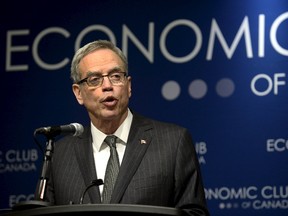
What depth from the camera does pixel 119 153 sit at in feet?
13.1

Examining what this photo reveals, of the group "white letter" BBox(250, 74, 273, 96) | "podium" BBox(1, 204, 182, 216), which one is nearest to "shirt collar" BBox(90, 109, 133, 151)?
"podium" BBox(1, 204, 182, 216)

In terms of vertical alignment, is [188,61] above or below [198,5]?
below

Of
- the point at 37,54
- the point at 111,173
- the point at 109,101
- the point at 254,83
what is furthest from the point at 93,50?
the point at 37,54

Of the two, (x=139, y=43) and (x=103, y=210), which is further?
(x=139, y=43)

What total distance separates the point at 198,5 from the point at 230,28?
1.05ft

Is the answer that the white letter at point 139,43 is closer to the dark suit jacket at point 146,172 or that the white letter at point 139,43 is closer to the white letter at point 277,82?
the white letter at point 277,82

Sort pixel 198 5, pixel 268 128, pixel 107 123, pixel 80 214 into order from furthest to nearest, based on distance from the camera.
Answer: pixel 198 5 → pixel 268 128 → pixel 107 123 → pixel 80 214

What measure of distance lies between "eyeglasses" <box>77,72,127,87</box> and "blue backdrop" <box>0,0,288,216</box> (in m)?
1.36

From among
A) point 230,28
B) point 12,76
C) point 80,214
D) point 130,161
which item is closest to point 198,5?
point 230,28

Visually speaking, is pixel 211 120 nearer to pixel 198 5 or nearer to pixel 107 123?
pixel 198 5

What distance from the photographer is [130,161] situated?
388 centimetres

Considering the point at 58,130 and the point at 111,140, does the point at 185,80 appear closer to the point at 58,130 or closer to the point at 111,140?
the point at 111,140

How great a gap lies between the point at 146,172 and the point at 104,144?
1.12 ft

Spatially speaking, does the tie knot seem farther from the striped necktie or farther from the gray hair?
the gray hair
